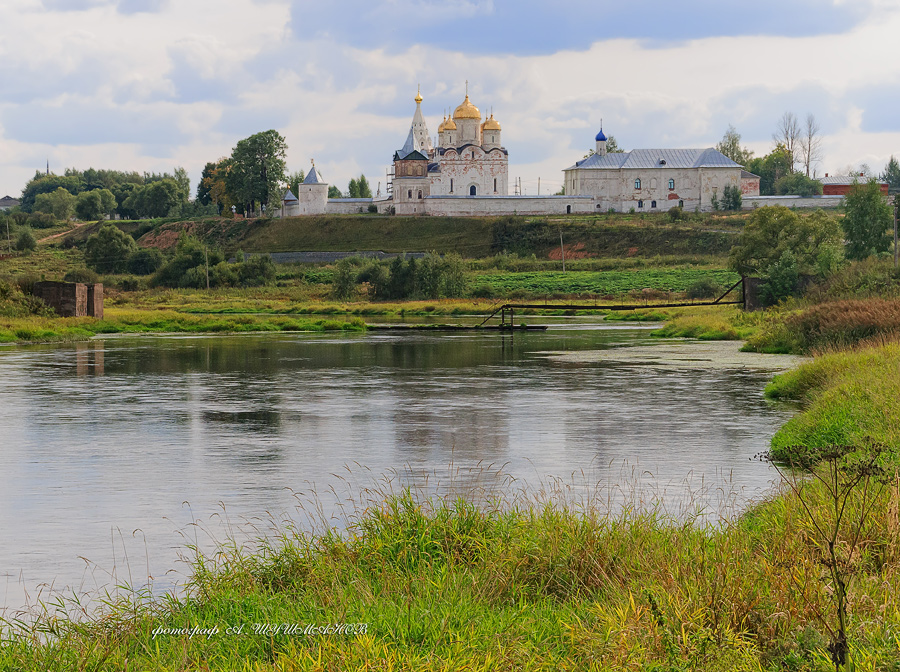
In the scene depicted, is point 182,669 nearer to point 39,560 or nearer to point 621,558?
point 621,558

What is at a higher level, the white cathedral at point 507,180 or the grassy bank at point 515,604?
the white cathedral at point 507,180

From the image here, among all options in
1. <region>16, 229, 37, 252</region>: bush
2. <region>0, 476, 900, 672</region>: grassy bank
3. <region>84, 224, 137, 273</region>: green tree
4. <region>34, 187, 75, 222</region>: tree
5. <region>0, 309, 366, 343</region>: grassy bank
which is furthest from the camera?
<region>34, 187, 75, 222</region>: tree

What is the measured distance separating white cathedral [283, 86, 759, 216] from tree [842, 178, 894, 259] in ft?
157

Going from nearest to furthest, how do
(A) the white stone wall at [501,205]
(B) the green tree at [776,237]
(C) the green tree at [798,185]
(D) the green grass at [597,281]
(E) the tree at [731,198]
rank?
(B) the green tree at [776,237]
(D) the green grass at [597,281]
(E) the tree at [731,198]
(A) the white stone wall at [501,205]
(C) the green tree at [798,185]

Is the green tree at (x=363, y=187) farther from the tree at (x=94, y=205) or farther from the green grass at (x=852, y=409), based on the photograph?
the green grass at (x=852, y=409)

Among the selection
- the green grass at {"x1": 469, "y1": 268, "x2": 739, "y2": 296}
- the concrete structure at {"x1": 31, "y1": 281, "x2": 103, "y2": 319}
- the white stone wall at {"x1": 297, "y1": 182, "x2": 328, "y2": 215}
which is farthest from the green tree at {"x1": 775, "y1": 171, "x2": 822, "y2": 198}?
the concrete structure at {"x1": 31, "y1": 281, "x2": 103, "y2": 319}

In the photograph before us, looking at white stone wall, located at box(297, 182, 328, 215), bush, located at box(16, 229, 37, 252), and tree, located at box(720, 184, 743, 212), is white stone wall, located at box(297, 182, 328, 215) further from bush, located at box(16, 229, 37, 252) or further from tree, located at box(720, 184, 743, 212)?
tree, located at box(720, 184, 743, 212)

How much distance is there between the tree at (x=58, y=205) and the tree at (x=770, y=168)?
85.1m

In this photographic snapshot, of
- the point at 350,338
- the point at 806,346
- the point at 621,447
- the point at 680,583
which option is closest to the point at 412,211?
the point at 350,338

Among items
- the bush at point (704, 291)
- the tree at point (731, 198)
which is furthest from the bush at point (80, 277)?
the tree at point (731, 198)

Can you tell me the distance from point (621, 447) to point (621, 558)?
6.49 m

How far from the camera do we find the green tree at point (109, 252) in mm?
89250

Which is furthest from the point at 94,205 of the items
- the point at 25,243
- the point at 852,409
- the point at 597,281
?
the point at 852,409

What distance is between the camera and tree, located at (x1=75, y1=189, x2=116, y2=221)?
129250 mm
